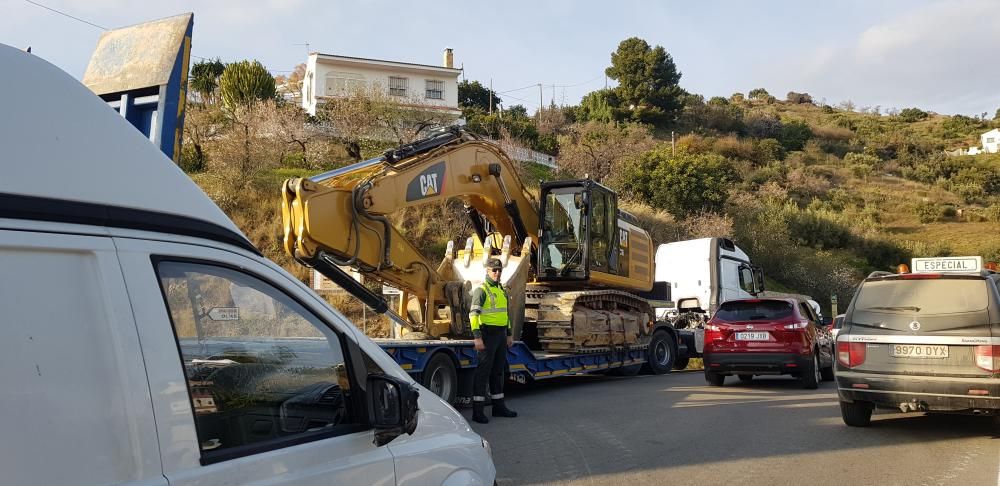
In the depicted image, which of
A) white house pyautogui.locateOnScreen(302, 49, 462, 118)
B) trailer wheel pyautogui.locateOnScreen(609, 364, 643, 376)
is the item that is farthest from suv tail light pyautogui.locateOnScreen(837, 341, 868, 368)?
white house pyautogui.locateOnScreen(302, 49, 462, 118)

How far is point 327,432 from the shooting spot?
3.03m

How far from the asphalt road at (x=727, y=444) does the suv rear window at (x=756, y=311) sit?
1.69 meters

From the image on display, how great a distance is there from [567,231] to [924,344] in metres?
6.82

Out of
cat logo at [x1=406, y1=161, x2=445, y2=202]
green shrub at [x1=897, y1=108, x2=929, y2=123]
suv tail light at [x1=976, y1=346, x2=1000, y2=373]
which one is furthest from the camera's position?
green shrub at [x1=897, y1=108, x2=929, y2=123]

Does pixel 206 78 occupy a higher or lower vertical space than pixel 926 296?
higher

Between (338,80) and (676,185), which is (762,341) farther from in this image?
(338,80)

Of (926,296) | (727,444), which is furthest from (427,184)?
(926,296)

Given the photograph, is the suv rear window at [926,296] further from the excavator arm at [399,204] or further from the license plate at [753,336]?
the excavator arm at [399,204]

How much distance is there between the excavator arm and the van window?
6026 millimetres

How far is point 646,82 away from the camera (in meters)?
67.2

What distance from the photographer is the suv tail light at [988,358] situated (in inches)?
309

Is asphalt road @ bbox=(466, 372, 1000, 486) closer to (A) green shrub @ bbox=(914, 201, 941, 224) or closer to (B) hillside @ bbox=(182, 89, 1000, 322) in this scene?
(B) hillside @ bbox=(182, 89, 1000, 322)

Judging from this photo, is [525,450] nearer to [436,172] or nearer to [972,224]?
[436,172]

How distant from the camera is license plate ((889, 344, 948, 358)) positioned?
812 centimetres
